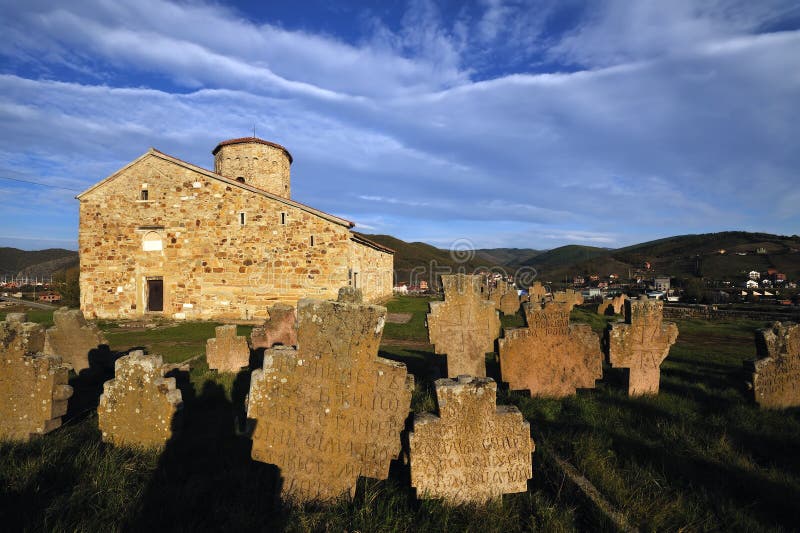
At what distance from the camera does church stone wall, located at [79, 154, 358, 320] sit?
635 inches

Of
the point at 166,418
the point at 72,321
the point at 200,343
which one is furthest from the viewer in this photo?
the point at 200,343

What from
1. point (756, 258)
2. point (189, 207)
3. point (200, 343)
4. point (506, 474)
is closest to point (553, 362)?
point (506, 474)

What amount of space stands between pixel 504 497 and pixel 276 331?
5.99m

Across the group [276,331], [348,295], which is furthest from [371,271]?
[348,295]

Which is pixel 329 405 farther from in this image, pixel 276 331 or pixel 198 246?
pixel 198 246

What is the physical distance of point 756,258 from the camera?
42.6 meters

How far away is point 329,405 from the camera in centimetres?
329

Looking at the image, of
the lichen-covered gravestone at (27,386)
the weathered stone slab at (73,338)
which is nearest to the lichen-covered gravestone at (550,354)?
the lichen-covered gravestone at (27,386)

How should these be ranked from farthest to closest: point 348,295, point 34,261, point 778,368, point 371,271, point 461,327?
point 34,261 → point 371,271 → point 461,327 → point 778,368 → point 348,295

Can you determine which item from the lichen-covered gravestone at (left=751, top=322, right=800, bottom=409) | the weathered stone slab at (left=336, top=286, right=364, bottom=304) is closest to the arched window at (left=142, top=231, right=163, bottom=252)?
the weathered stone slab at (left=336, top=286, right=364, bottom=304)

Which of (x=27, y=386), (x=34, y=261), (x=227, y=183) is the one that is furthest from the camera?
(x=34, y=261)

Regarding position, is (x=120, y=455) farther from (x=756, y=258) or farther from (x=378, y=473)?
(x=756, y=258)

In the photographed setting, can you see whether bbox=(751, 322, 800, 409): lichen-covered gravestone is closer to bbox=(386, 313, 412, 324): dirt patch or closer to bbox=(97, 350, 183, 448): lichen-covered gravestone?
bbox=(97, 350, 183, 448): lichen-covered gravestone

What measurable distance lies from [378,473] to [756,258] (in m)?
55.1
